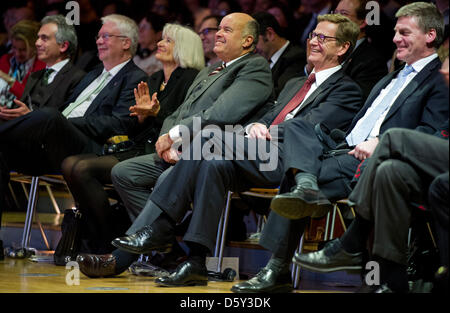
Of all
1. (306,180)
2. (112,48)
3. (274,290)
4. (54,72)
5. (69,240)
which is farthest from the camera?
(54,72)

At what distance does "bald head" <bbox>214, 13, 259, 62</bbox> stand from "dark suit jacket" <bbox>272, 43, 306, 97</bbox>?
1.89ft

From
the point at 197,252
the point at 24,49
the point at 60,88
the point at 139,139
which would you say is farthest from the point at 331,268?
the point at 24,49

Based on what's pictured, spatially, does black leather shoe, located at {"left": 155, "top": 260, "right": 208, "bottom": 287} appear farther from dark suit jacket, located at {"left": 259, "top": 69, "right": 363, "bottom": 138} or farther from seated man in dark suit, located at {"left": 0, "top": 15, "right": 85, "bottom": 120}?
seated man in dark suit, located at {"left": 0, "top": 15, "right": 85, "bottom": 120}

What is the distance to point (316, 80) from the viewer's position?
3.49 m

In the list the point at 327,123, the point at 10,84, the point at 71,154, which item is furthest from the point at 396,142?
the point at 10,84

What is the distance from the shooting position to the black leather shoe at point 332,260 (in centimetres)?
261

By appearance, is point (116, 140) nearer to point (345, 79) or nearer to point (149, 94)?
point (149, 94)

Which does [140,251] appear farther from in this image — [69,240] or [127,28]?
[127,28]

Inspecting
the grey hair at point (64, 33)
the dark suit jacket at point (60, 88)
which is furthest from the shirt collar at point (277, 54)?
the grey hair at point (64, 33)

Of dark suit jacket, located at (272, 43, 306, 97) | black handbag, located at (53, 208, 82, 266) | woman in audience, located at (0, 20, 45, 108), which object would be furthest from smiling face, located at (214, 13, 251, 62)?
woman in audience, located at (0, 20, 45, 108)

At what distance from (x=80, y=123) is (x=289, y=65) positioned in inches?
A: 52.8

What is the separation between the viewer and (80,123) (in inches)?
167

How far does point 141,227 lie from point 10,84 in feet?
7.41
